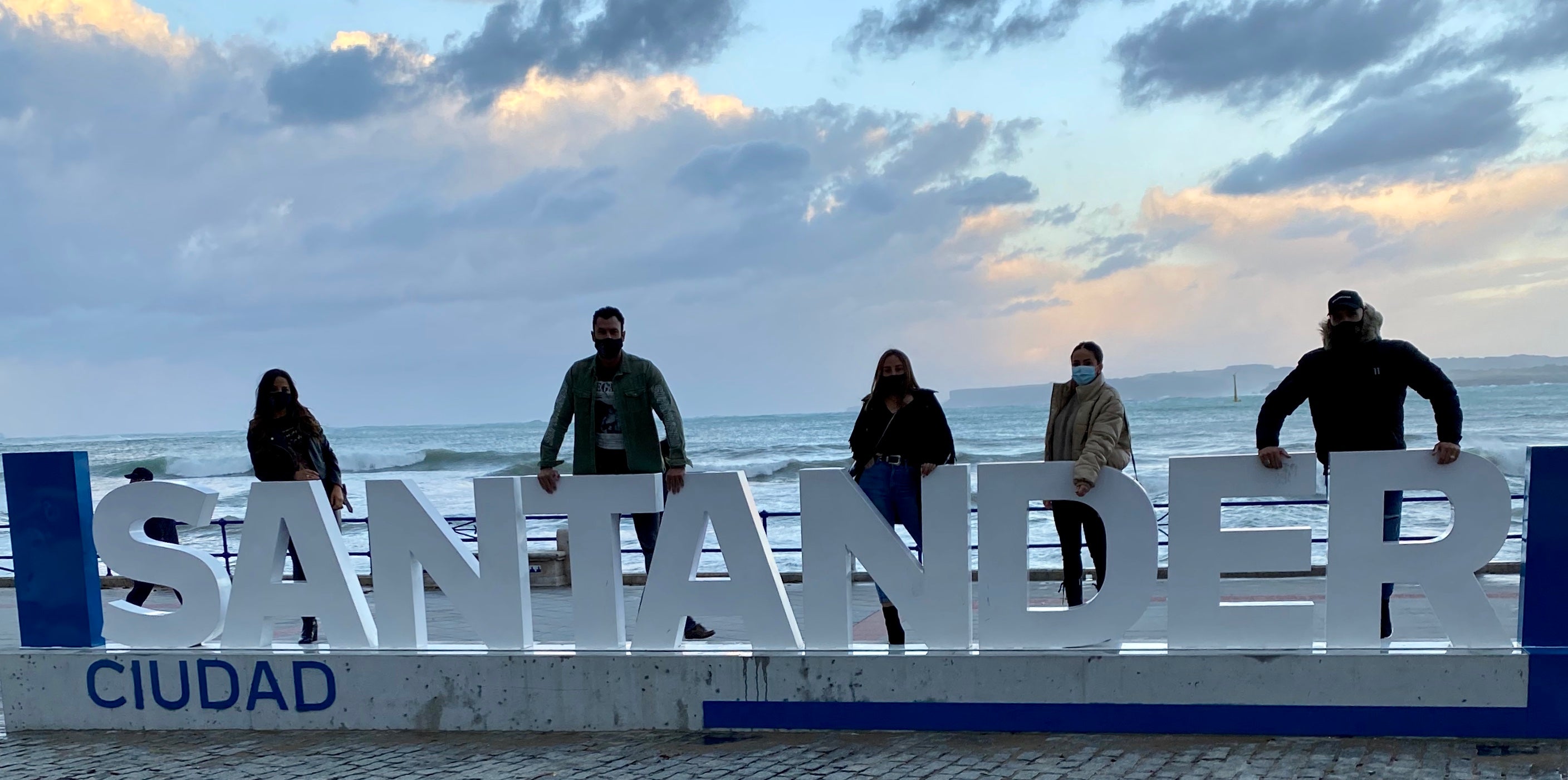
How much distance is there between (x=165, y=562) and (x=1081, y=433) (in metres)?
4.78

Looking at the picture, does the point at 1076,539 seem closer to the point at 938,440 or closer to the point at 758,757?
the point at 938,440

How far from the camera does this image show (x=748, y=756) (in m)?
5.08

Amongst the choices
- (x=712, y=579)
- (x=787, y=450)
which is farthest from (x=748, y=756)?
(x=787, y=450)

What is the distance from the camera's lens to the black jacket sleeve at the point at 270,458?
6.87 meters

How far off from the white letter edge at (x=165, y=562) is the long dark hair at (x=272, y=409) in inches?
35.7

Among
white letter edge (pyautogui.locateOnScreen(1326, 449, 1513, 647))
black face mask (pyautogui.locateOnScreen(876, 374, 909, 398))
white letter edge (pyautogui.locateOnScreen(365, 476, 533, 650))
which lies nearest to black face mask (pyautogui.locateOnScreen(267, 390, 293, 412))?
white letter edge (pyautogui.locateOnScreen(365, 476, 533, 650))

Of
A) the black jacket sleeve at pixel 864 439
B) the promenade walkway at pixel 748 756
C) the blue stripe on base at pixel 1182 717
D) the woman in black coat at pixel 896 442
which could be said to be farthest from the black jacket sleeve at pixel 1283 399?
the black jacket sleeve at pixel 864 439

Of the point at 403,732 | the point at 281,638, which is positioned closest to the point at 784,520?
the point at 281,638

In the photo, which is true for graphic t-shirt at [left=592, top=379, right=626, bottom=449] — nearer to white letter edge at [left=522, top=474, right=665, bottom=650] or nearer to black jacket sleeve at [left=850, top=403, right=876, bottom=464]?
white letter edge at [left=522, top=474, right=665, bottom=650]

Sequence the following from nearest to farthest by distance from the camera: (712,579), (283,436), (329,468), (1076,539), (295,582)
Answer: (712,579)
(295,582)
(1076,539)
(283,436)
(329,468)

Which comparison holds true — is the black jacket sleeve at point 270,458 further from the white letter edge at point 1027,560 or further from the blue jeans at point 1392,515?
the blue jeans at point 1392,515

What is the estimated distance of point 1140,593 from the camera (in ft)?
17.4

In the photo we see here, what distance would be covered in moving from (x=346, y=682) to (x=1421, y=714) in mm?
4977

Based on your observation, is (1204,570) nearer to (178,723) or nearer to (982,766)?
(982,766)
